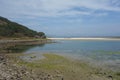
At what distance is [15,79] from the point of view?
44.5ft

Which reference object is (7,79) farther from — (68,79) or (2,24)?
(2,24)

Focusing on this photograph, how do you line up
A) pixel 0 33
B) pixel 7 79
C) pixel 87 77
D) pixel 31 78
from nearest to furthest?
pixel 7 79 < pixel 31 78 < pixel 87 77 < pixel 0 33

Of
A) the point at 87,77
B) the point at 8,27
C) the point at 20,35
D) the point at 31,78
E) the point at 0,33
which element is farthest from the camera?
the point at 8,27

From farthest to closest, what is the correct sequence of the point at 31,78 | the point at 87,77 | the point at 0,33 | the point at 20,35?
the point at 20,35
the point at 0,33
the point at 87,77
the point at 31,78

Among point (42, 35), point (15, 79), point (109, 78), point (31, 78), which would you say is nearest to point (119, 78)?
point (109, 78)

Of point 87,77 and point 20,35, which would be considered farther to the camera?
point 20,35

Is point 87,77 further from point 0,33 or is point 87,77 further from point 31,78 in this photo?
point 0,33

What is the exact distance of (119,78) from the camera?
17828 millimetres

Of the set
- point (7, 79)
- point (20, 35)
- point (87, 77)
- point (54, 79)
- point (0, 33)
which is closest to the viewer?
point (7, 79)

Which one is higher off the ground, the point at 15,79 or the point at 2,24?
the point at 2,24

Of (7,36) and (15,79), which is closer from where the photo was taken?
(15,79)

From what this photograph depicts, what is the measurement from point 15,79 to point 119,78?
30.2ft

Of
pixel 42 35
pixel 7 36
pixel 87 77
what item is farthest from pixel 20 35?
pixel 87 77

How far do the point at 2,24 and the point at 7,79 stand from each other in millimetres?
115437
